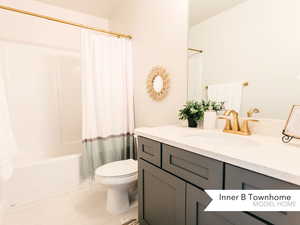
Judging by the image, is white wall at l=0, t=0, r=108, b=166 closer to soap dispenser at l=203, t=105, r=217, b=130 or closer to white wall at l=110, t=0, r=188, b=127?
white wall at l=110, t=0, r=188, b=127

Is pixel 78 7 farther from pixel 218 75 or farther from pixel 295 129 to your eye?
pixel 295 129

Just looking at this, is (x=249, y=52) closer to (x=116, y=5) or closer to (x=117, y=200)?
(x=117, y=200)

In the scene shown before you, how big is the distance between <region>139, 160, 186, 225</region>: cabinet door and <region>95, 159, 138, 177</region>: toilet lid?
11.3 inches

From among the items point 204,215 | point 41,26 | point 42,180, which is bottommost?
point 42,180

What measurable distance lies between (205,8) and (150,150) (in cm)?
121

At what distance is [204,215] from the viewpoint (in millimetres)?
771

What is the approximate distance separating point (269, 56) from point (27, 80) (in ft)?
8.99

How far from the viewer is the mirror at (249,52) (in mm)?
923

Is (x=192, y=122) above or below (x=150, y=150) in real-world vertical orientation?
above

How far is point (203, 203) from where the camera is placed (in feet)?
2.51

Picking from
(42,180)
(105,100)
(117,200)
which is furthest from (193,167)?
(42,180)

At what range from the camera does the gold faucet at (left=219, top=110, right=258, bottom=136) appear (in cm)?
110

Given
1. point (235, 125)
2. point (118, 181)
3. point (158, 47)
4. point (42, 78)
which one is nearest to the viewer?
point (235, 125)

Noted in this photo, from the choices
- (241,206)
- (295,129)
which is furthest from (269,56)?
(241,206)
